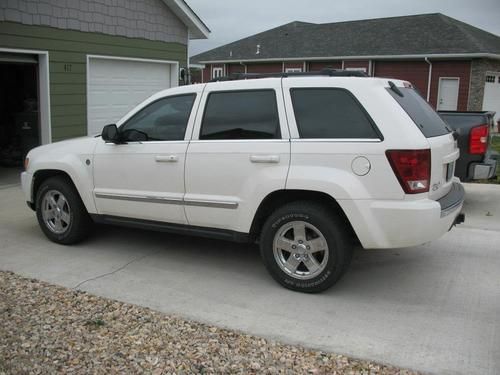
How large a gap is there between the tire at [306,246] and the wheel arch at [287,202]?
55mm

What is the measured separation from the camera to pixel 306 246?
15.6ft

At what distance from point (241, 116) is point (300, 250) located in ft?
4.51

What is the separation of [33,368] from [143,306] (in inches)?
45.5

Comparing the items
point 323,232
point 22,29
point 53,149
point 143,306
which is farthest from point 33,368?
point 22,29

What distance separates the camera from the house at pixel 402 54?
25203 millimetres

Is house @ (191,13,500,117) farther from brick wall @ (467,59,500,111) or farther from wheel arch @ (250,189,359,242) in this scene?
wheel arch @ (250,189,359,242)

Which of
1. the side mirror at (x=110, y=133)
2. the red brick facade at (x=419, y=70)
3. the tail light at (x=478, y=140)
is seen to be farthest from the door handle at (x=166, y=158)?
the red brick facade at (x=419, y=70)

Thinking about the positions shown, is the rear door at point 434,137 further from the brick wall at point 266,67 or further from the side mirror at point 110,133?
the brick wall at point 266,67

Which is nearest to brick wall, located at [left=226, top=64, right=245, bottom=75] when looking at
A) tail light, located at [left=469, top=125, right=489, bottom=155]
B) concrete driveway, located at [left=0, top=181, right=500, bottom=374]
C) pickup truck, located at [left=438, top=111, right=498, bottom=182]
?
pickup truck, located at [left=438, top=111, right=498, bottom=182]

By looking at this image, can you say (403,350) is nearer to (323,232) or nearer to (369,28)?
(323,232)

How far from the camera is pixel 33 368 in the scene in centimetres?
358

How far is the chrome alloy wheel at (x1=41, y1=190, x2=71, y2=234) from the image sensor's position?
6.19 meters

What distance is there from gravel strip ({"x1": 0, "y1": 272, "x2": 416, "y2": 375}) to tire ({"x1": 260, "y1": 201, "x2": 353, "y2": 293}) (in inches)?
37.8

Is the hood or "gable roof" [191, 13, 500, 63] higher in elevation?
"gable roof" [191, 13, 500, 63]
